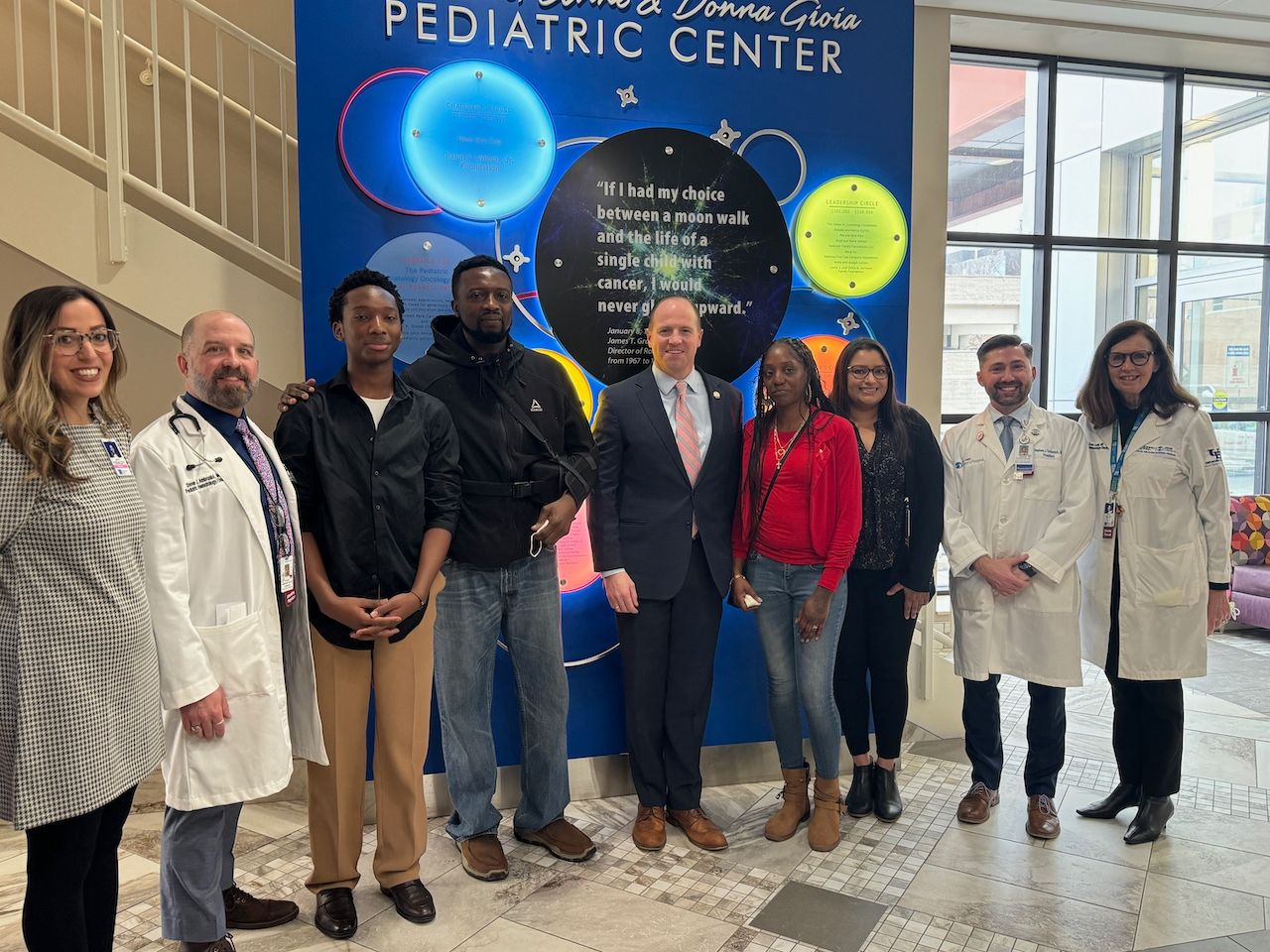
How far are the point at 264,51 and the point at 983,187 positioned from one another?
4630 millimetres

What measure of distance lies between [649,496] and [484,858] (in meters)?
1.23

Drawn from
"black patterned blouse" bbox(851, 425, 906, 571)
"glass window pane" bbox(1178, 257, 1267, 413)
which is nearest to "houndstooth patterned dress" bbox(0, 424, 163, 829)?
"black patterned blouse" bbox(851, 425, 906, 571)

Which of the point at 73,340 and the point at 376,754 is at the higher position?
the point at 73,340

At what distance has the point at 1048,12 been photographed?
16.5 ft

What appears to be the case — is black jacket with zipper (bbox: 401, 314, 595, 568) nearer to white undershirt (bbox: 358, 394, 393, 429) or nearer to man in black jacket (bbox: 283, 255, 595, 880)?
man in black jacket (bbox: 283, 255, 595, 880)

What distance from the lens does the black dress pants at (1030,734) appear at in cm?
306

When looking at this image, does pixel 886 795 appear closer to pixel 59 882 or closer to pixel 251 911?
pixel 251 911

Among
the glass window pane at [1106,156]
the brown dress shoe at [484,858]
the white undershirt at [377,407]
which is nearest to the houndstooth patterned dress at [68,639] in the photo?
the white undershirt at [377,407]

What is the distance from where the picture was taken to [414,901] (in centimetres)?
253

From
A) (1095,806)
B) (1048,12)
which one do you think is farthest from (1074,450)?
(1048,12)

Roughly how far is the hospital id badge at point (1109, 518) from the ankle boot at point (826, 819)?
4.01 ft

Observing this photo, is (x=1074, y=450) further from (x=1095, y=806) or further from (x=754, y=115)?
(x=754, y=115)

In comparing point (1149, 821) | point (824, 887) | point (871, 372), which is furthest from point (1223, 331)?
point (824, 887)

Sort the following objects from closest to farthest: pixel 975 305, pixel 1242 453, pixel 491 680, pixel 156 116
A: pixel 491 680
pixel 156 116
pixel 975 305
pixel 1242 453
